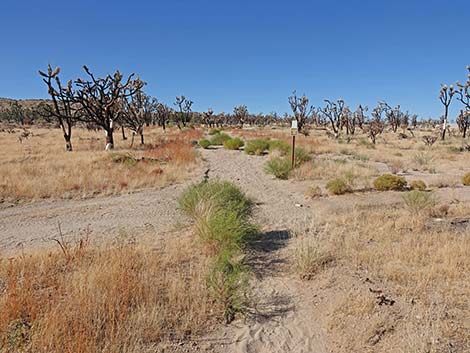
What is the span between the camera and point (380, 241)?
5820mm

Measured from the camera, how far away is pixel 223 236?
208 inches

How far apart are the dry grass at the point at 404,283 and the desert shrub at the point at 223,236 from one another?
1.18 m

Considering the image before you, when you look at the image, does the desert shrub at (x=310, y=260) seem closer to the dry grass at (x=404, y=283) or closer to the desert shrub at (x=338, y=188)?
the dry grass at (x=404, y=283)

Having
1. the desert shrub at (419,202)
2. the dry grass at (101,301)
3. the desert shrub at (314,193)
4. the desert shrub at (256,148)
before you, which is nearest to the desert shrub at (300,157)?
the desert shrub at (314,193)

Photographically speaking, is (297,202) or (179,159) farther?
(179,159)

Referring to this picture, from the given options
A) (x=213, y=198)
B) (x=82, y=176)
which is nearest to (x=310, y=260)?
(x=213, y=198)

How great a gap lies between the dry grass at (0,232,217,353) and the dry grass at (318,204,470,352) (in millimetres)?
1659

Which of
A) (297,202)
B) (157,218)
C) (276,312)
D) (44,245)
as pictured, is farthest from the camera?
(297,202)

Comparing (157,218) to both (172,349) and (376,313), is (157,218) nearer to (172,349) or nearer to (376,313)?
(172,349)

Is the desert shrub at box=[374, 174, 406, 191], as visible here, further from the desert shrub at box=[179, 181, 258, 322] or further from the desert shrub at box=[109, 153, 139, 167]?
the desert shrub at box=[109, 153, 139, 167]

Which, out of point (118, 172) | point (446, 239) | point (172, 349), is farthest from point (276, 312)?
point (118, 172)

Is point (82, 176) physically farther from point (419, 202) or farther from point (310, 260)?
point (419, 202)

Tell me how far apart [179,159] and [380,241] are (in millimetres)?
12579

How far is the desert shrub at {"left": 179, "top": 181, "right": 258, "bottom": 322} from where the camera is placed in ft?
12.4
